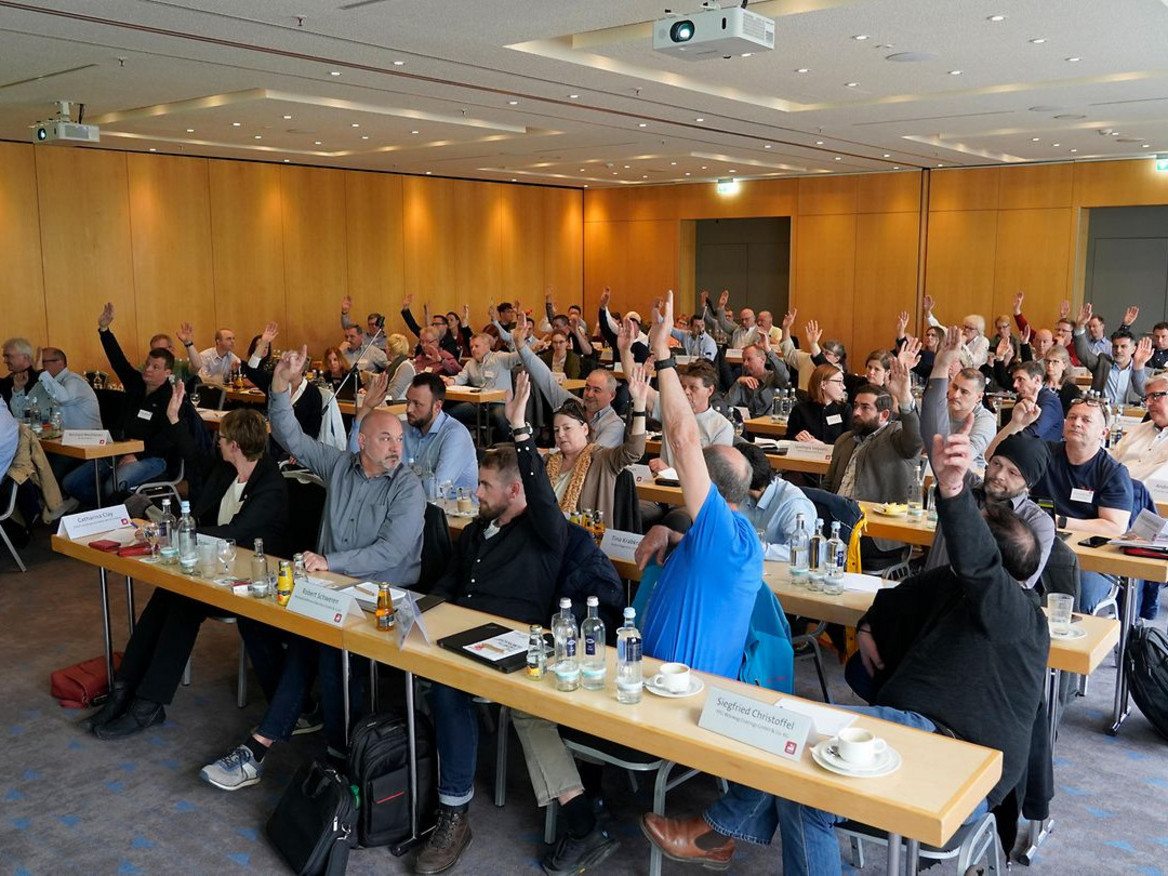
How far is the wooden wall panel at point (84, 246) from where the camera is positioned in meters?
12.6

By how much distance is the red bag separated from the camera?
16.2 ft

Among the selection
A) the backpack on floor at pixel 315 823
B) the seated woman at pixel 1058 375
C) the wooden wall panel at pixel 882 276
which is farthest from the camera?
the wooden wall panel at pixel 882 276

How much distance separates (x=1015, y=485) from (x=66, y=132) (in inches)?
309

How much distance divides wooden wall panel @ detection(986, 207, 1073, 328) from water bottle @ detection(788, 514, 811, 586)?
12.9 metres

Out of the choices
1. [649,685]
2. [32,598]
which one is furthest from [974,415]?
[32,598]

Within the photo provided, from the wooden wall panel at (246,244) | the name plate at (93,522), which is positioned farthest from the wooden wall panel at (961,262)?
the name plate at (93,522)

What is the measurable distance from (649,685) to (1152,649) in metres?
2.67

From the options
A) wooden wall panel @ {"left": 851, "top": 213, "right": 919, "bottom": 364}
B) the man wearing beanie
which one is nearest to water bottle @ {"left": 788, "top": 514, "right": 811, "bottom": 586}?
the man wearing beanie

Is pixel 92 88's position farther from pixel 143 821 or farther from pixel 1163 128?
pixel 1163 128

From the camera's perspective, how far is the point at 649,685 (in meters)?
3.05

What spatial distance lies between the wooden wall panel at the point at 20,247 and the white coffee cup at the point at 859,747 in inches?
480

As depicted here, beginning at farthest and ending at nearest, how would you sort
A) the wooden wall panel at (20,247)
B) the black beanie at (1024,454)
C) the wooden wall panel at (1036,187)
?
the wooden wall panel at (1036,187) < the wooden wall panel at (20,247) < the black beanie at (1024,454)

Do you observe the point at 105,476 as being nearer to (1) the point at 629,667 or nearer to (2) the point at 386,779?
(2) the point at 386,779

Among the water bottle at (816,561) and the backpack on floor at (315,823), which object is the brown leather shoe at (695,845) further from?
the water bottle at (816,561)
